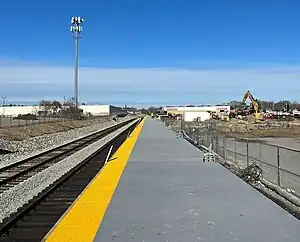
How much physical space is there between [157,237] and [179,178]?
5877 millimetres

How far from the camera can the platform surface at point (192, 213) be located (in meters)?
6.11

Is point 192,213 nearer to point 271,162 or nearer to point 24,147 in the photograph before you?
point 271,162

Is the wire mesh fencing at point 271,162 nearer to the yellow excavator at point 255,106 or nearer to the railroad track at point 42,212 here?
the railroad track at point 42,212

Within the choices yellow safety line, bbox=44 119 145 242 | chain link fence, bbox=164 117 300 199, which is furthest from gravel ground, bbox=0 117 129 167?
yellow safety line, bbox=44 119 145 242

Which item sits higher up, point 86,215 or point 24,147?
point 86,215

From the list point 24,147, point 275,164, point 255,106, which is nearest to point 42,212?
point 275,164

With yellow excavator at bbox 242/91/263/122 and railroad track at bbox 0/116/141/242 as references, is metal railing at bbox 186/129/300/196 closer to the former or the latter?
railroad track at bbox 0/116/141/242

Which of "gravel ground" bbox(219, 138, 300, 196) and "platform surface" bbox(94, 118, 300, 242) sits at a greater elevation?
"platform surface" bbox(94, 118, 300, 242)

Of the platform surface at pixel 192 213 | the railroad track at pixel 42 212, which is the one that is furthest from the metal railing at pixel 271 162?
the railroad track at pixel 42 212

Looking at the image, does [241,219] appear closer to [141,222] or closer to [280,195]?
[141,222]

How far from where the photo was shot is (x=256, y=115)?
100 metres

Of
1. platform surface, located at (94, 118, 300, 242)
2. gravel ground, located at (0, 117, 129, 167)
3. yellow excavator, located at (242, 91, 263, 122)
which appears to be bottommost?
gravel ground, located at (0, 117, 129, 167)

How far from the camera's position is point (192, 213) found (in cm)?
746

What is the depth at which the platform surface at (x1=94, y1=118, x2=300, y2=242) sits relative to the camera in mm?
6109
